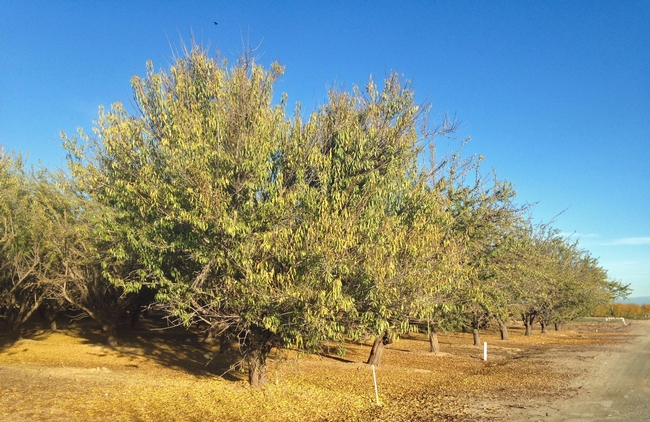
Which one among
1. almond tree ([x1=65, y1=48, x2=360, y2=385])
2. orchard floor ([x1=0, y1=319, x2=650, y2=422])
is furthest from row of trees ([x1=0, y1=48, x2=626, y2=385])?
orchard floor ([x1=0, y1=319, x2=650, y2=422])

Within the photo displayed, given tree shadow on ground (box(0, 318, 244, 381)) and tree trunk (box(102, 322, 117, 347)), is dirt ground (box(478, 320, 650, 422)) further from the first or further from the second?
tree trunk (box(102, 322, 117, 347))

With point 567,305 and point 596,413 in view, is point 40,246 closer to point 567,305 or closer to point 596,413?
point 596,413

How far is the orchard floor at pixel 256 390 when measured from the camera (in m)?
12.4

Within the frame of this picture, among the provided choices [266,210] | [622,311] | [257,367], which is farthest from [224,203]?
[622,311]

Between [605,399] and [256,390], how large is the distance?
11.2m

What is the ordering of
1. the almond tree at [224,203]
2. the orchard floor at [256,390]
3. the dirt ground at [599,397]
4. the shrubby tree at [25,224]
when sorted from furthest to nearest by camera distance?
1. the shrubby tree at [25,224]
2. the dirt ground at [599,397]
3. the orchard floor at [256,390]
4. the almond tree at [224,203]

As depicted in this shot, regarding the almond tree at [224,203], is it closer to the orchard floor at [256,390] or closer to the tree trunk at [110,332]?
the orchard floor at [256,390]

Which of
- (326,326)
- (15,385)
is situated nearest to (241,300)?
(326,326)

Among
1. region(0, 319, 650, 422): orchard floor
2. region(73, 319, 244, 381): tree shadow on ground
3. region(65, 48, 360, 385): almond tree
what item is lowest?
region(0, 319, 650, 422): orchard floor

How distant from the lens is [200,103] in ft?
43.3

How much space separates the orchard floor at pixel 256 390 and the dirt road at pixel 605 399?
0.52 ft

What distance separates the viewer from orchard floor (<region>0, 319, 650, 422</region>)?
1241 centimetres

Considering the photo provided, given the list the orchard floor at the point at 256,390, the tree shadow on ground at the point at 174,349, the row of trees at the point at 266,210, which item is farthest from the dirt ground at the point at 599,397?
the tree shadow on ground at the point at 174,349

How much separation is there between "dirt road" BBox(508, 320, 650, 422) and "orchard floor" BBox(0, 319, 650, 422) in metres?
0.16
